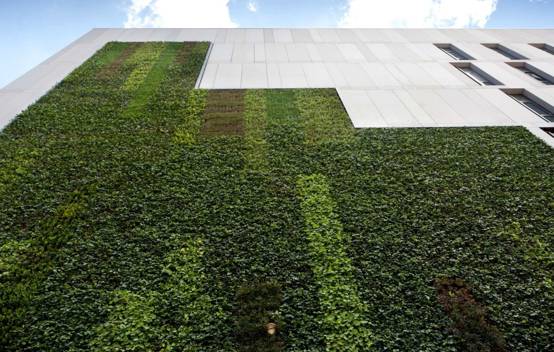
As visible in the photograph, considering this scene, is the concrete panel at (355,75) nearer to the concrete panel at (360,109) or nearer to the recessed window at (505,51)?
the concrete panel at (360,109)

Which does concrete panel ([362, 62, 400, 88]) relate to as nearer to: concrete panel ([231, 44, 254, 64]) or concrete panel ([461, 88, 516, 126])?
concrete panel ([461, 88, 516, 126])

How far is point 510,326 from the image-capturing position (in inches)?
207

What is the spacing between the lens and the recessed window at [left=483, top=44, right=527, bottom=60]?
53.8ft

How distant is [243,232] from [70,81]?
9952 mm

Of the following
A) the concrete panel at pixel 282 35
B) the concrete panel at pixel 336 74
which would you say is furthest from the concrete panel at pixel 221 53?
the concrete panel at pixel 336 74

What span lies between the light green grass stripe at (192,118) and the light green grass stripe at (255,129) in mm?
1305

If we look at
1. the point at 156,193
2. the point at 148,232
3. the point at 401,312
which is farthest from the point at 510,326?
the point at 156,193

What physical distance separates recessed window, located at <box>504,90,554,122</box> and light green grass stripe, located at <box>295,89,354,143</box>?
6002mm

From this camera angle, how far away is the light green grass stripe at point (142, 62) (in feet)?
42.4

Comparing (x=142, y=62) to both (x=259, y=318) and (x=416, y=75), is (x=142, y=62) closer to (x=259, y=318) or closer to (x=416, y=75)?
(x=416, y=75)

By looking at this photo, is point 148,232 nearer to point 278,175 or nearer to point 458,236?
point 278,175

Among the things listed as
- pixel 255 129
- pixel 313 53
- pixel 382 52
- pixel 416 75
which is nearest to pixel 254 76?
pixel 313 53

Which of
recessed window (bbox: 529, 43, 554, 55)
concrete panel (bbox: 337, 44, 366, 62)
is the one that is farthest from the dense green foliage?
recessed window (bbox: 529, 43, 554, 55)

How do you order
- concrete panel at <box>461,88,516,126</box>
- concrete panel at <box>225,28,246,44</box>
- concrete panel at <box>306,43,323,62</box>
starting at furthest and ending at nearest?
concrete panel at <box>225,28,246,44</box> → concrete panel at <box>306,43,323,62</box> → concrete panel at <box>461,88,516,126</box>
